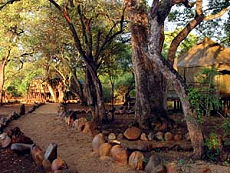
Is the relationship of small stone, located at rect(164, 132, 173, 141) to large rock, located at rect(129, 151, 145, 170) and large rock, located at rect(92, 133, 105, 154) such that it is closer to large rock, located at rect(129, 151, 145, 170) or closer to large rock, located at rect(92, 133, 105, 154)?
large rock, located at rect(92, 133, 105, 154)

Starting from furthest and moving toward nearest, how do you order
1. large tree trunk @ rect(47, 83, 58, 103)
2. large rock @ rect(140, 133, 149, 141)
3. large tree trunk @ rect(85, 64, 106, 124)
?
large tree trunk @ rect(47, 83, 58, 103) → large tree trunk @ rect(85, 64, 106, 124) → large rock @ rect(140, 133, 149, 141)

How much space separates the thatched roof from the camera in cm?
1488

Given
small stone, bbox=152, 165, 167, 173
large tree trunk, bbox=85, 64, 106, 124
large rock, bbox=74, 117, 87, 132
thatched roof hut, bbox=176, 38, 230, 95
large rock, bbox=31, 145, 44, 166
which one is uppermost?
thatched roof hut, bbox=176, 38, 230, 95

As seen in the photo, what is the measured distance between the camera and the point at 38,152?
19.6 ft

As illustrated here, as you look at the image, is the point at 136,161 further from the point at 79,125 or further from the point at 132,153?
the point at 79,125

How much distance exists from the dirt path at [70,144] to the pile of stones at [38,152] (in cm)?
43

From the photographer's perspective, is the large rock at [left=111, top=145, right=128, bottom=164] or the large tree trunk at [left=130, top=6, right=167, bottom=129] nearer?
the large rock at [left=111, top=145, right=128, bottom=164]

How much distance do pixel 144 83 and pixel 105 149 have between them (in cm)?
389

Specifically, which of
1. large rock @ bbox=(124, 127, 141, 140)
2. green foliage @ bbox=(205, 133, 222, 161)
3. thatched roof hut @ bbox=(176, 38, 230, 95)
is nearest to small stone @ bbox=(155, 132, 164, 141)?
large rock @ bbox=(124, 127, 141, 140)

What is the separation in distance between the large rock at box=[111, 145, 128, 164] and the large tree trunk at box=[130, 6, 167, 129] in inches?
146

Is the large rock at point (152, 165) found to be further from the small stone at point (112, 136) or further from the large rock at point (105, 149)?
the small stone at point (112, 136)

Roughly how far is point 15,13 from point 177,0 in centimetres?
723

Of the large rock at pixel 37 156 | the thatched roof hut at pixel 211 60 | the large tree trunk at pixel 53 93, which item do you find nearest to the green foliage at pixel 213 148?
the large rock at pixel 37 156

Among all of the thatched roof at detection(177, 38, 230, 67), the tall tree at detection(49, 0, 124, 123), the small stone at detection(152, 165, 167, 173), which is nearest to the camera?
the small stone at detection(152, 165, 167, 173)
